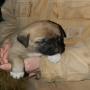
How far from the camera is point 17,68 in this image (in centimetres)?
270

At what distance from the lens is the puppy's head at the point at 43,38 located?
277 centimetres

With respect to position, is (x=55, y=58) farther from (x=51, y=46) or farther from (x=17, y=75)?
(x=17, y=75)

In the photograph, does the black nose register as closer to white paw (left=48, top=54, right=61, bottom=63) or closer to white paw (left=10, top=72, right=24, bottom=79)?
white paw (left=48, top=54, right=61, bottom=63)

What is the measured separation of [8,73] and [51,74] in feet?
0.83

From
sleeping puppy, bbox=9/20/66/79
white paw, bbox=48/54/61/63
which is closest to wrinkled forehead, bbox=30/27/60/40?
sleeping puppy, bbox=9/20/66/79

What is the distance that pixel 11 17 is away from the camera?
2.97 metres

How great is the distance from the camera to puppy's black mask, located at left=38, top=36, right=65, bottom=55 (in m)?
2.76

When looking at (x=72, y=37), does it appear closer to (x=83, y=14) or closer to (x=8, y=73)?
(x=83, y=14)

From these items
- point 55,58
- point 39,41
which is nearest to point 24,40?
point 39,41

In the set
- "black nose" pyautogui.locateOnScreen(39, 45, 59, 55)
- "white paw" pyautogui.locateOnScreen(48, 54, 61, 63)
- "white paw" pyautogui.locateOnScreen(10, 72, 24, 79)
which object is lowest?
"white paw" pyautogui.locateOnScreen(10, 72, 24, 79)

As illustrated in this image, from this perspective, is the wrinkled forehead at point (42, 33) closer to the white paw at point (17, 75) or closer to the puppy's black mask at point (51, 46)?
the puppy's black mask at point (51, 46)

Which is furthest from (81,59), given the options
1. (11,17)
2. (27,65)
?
(11,17)

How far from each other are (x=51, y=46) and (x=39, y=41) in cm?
8

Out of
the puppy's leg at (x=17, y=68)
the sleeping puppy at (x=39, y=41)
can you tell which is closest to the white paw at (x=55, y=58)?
the sleeping puppy at (x=39, y=41)
